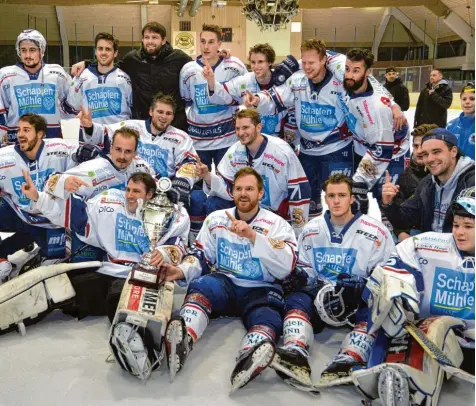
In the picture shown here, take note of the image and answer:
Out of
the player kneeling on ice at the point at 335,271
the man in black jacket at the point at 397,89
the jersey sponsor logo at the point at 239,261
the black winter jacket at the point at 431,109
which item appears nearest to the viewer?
the player kneeling on ice at the point at 335,271

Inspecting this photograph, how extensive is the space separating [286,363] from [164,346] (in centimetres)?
57

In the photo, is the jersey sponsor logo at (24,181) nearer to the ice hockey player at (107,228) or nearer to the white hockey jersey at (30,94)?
the ice hockey player at (107,228)

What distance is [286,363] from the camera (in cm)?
269

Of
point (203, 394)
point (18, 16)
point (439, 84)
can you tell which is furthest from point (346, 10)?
point (203, 394)

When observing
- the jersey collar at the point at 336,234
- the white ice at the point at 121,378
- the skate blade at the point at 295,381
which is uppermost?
the jersey collar at the point at 336,234

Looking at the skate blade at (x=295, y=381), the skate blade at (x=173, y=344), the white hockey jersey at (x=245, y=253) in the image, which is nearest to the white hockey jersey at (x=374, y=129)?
the white hockey jersey at (x=245, y=253)

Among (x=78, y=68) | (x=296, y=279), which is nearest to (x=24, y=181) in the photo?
(x=78, y=68)

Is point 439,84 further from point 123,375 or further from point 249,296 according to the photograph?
point 123,375

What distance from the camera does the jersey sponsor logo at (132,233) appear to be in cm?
346

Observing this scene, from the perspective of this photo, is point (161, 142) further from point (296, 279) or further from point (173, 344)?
point (173, 344)

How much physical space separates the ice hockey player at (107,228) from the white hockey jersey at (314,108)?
→ 135cm

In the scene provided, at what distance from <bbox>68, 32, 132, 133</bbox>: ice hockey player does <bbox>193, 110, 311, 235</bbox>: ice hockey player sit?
118cm

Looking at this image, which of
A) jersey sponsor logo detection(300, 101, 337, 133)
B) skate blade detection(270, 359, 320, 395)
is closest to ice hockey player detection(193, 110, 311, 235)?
jersey sponsor logo detection(300, 101, 337, 133)

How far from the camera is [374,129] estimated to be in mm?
4008
